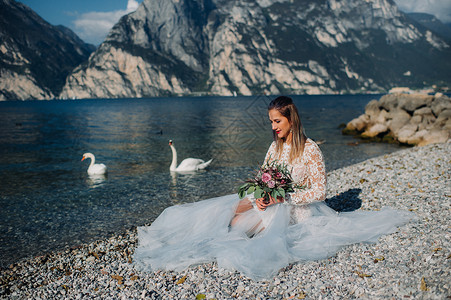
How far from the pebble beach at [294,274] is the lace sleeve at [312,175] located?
1066 mm

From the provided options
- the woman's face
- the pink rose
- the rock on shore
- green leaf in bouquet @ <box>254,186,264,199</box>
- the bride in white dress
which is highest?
the woman's face

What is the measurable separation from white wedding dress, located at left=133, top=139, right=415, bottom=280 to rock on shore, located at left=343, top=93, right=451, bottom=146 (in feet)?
63.7

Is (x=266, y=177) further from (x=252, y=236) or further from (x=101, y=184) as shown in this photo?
(x=101, y=184)

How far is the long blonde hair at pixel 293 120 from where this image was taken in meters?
5.29

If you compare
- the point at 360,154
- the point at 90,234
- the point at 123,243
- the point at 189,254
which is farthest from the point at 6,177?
the point at 360,154

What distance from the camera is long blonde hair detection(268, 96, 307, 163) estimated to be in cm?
529

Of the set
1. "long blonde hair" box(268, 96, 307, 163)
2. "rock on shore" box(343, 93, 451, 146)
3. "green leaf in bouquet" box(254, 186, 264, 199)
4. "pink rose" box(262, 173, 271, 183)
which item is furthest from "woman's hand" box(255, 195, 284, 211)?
"rock on shore" box(343, 93, 451, 146)

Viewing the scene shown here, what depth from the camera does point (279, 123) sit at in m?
5.45

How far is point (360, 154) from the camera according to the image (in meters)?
22.3

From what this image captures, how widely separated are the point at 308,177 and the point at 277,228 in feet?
3.52

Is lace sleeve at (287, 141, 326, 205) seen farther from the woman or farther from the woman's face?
the woman's face

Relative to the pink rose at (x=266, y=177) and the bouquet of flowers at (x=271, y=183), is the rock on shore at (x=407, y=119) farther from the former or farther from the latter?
the pink rose at (x=266, y=177)

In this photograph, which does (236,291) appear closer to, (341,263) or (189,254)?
(189,254)

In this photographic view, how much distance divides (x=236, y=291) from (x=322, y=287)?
49.6 inches
